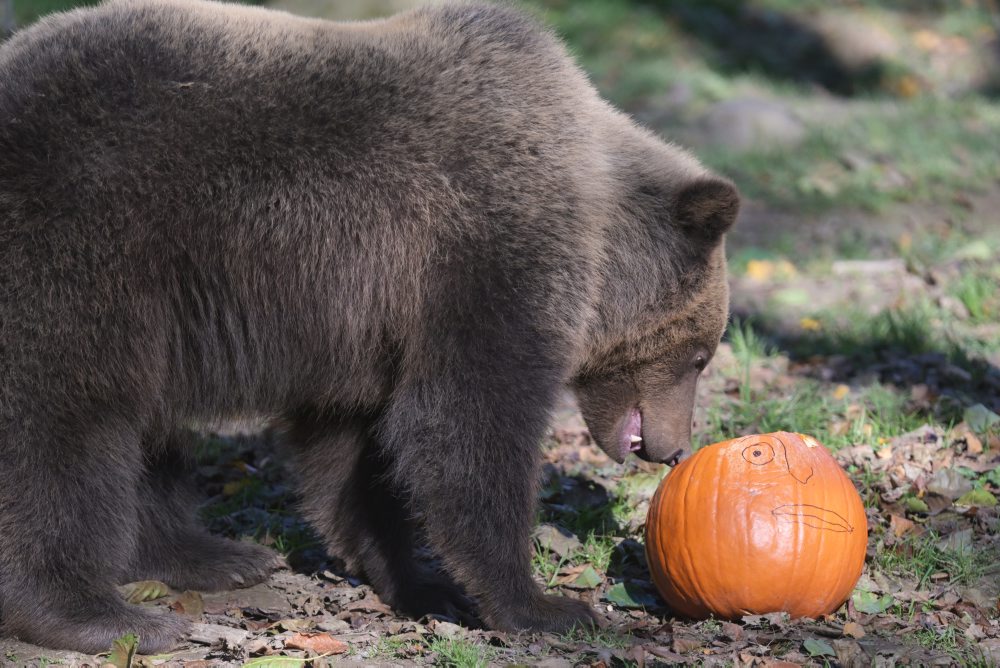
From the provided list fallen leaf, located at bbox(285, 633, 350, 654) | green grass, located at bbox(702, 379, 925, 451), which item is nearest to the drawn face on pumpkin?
green grass, located at bbox(702, 379, 925, 451)

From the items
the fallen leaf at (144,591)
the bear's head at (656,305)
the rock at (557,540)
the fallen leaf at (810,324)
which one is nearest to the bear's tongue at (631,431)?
the bear's head at (656,305)

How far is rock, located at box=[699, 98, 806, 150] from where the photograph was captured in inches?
436

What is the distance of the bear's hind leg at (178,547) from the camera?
15.7 feet

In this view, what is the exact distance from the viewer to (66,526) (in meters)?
3.92

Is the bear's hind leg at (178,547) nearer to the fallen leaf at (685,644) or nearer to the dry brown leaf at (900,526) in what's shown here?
the fallen leaf at (685,644)

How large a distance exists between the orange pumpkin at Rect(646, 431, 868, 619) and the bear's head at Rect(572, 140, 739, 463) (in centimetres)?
67

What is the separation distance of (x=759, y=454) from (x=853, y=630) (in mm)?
684

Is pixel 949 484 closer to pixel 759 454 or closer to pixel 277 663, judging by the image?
pixel 759 454

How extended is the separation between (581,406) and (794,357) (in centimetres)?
236

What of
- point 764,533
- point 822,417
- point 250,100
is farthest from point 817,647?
point 250,100

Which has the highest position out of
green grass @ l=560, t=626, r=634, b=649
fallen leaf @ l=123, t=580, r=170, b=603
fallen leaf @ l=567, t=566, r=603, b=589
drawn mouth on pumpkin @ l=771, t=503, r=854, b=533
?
drawn mouth on pumpkin @ l=771, t=503, r=854, b=533

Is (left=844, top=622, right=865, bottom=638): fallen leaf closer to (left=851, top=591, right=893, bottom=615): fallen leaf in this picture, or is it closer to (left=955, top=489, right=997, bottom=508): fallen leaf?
(left=851, top=591, right=893, bottom=615): fallen leaf

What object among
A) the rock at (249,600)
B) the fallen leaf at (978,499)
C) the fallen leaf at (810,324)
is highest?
the fallen leaf at (978,499)

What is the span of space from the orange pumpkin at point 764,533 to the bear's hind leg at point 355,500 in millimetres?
1084
